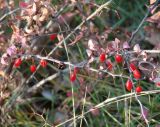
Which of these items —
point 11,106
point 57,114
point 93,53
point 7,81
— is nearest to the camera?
point 93,53

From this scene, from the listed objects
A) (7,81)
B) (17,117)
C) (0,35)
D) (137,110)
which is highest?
(0,35)

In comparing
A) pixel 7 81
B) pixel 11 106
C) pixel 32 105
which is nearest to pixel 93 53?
pixel 7 81

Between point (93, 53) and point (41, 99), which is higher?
point (93, 53)

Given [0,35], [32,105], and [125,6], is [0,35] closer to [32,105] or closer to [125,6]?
[32,105]

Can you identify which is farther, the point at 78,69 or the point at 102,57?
the point at 78,69

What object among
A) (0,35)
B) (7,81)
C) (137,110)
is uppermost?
(0,35)

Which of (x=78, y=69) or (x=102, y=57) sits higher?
(x=102, y=57)

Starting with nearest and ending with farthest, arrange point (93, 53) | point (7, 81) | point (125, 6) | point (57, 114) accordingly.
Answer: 1. point (93, 53)
2. point (7, 81)
3. point (57, 114)
4. point (125, 6)

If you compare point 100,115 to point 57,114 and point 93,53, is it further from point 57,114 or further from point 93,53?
point 93,53

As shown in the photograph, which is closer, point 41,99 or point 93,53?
point 93,53

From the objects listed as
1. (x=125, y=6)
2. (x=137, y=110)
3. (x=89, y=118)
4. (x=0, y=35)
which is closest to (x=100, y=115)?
(x=89, y=118)
